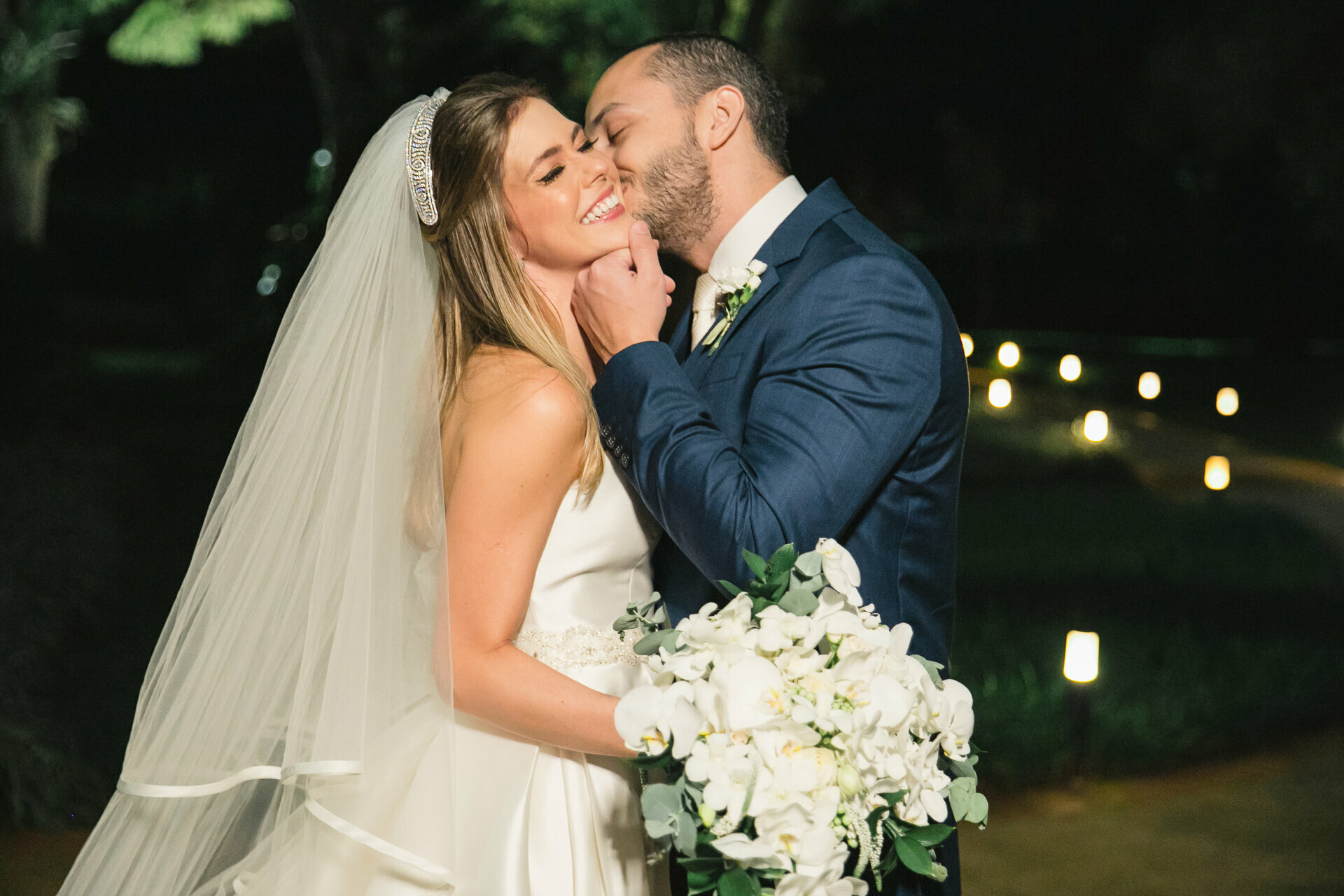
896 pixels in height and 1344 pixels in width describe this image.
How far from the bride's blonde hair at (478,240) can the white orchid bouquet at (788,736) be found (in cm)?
62

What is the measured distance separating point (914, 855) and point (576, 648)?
2.57ft

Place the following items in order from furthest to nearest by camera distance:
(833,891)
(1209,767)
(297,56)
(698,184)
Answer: (297,56), (1209,767), (698,184), (833,891)

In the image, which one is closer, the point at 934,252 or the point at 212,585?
the point at 212,585

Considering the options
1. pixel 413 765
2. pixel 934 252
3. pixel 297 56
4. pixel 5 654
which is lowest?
pixel 5 654

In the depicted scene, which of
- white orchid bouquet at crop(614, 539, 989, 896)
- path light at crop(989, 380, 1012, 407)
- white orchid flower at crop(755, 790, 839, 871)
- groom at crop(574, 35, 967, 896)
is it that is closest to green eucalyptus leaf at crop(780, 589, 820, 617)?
white orchid bouquet at crop(614, 539, 989, 896)

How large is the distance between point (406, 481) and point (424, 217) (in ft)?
1.64

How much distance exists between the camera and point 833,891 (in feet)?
5.19

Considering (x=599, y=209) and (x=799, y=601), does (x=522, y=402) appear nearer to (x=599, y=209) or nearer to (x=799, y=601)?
(x=599, y=209)

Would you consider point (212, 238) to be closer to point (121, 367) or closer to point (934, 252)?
point (121, 367)

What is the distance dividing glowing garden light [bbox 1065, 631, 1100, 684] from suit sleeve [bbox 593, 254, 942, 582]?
256cm

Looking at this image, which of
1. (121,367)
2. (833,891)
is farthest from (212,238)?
(833,891)

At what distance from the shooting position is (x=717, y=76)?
8.03ft

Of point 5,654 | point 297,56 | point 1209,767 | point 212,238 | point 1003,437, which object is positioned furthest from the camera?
point 212,238

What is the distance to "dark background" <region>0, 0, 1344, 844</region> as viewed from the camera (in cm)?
617
